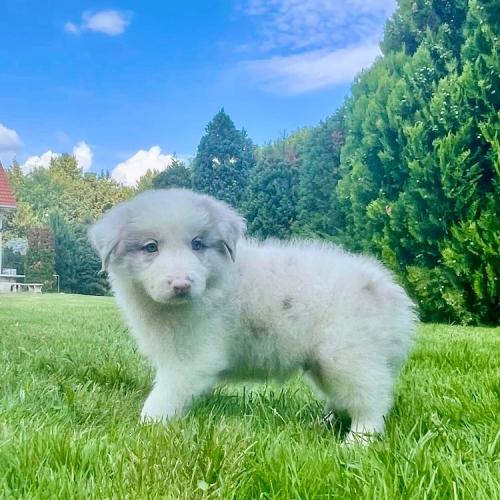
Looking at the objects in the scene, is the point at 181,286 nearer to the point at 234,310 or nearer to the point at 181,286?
the point at 181,286

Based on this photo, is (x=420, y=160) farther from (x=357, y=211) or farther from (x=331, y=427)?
(x=331, y=427)

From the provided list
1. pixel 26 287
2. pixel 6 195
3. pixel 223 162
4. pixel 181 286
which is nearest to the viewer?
pixel 181 286

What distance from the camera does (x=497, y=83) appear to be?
6688 mm

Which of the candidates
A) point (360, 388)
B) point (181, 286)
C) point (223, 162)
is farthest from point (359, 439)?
point (223, 162)

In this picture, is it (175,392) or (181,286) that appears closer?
(181,286)

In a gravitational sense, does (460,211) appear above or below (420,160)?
below

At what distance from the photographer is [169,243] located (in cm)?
206

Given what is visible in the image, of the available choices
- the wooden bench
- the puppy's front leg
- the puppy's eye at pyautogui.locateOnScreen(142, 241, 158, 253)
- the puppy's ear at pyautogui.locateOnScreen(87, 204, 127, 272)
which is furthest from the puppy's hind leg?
the wooden bench

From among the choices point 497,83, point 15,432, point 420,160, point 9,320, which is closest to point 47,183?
point 9,320

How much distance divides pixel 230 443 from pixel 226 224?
784 mm

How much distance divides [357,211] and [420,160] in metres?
0.83

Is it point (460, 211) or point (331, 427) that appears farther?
point (460, 211)

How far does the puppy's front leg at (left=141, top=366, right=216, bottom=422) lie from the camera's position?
2.09 meters

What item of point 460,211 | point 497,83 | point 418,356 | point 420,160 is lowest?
point 418,356
